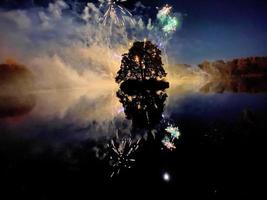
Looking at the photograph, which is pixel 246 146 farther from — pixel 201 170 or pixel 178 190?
pixel 178 190

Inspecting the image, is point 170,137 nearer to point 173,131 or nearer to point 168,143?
point 168,143

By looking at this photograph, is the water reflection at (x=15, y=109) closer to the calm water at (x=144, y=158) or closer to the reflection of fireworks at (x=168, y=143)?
the calm water at (x=144, y=158)

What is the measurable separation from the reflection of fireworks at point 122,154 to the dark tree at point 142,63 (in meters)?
41.7

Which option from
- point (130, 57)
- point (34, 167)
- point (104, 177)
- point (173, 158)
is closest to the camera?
point (104, 177)

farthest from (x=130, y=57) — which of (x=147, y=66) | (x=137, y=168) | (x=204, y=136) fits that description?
(x=137, y=168)

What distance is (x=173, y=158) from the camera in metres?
10.4

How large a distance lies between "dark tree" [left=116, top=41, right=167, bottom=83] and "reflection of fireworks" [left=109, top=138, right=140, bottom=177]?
41.7 m

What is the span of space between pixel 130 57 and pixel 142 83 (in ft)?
17.1

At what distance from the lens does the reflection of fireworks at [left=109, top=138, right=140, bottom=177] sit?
1018 cm

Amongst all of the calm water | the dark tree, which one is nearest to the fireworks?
the calm water

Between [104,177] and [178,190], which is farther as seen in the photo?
[104,177]

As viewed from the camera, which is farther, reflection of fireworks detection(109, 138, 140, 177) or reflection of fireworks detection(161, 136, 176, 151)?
reflection of fireworks detection(161, 136, 176, 151)

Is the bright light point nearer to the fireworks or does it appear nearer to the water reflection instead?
the fireworks

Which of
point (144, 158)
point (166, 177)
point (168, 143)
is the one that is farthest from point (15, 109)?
point (166, 177)
